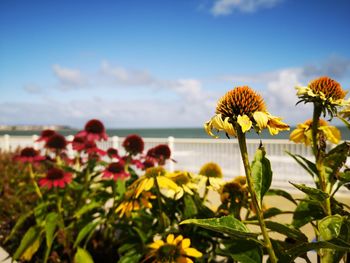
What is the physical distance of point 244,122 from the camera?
0.92 m

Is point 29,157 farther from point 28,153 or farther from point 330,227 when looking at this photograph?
point 330,227

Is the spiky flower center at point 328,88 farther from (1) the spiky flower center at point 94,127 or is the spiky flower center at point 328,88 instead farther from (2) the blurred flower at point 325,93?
(1) the spiky flower center at point 94,127

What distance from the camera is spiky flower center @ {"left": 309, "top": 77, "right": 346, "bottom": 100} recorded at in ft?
4.18

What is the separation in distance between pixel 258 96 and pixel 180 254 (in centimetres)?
90

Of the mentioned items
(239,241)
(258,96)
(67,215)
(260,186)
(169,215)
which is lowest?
(67,215)

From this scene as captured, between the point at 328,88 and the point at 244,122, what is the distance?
1.88 feet

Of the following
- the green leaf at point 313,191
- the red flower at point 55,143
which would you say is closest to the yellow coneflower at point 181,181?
the green leaf at point 313,191

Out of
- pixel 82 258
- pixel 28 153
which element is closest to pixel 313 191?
pixel 82 258

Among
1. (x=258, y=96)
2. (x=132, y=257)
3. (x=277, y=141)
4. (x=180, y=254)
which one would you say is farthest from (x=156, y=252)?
(x=277, y=141)

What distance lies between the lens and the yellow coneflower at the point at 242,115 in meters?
0.94

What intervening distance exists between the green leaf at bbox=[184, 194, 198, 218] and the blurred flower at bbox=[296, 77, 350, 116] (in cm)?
92

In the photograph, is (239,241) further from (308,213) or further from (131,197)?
(131,197)

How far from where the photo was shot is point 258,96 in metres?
1.08

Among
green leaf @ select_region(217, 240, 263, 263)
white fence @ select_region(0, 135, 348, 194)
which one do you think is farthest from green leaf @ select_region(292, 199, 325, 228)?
white fence @ select_region(0, 135, 348, 194)
